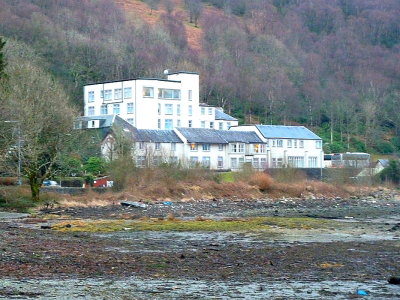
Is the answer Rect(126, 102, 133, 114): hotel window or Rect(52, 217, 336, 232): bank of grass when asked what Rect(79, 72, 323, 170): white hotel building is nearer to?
Rect(126, 102, 133, 114): hotel window

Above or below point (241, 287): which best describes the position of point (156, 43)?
above

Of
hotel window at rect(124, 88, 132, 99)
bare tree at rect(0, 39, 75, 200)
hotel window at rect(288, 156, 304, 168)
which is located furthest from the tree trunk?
hotel window at rect(288, 156, 304, 168)

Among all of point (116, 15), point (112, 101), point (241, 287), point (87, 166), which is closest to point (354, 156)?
point (112, 101)

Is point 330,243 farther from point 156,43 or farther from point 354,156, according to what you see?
point 156,43

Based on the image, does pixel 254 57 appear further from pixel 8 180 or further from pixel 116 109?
pixel 8 180

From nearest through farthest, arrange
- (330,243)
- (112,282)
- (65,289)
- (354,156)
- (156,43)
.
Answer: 1. (65,289)
2. (112,282)
3. (330,243)
4. (354,156)
5. (156,43)

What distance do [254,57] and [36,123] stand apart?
103 m

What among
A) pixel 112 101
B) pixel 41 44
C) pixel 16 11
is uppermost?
pixel 16 11

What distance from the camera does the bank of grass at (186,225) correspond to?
122 ft

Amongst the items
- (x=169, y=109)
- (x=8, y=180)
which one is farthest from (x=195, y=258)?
(x=169, y=109)

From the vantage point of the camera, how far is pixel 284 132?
321ft

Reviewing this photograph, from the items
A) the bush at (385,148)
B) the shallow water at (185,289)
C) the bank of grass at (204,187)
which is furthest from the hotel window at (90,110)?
the shallow water at (185,289)

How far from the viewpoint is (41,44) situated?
352 ft

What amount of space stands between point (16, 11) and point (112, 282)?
118m
